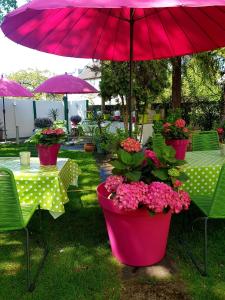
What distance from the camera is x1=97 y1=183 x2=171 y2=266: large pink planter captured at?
2.68 m

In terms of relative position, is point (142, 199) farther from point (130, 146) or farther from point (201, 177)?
point (201, 177)

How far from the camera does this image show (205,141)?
4895mm

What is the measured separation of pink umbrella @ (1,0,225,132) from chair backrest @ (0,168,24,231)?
4.31 feet

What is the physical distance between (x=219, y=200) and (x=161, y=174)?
56 cm

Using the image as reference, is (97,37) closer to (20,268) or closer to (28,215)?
(28,215)

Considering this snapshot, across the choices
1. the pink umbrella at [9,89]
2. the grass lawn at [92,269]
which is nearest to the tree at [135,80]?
the pink umbrella at [9,89]

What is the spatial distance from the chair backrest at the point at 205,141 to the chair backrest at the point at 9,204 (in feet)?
10.0

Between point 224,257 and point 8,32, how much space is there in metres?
2.87

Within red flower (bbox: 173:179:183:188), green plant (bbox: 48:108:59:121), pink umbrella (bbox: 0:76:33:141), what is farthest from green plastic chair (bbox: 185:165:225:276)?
green plant (bbox: 48:108:59:121)

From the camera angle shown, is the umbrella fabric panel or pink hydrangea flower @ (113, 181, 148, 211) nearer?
pink hydrangea flower @ (113, 181, 148, 211)

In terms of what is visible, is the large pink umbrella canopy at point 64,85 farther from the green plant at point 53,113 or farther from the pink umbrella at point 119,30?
the green plant at point 53,113

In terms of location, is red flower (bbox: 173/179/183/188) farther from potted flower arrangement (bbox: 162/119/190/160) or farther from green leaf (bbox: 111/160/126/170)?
potted flower arrangement (bbox: 162/119/190/160)

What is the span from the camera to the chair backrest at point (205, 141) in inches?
192

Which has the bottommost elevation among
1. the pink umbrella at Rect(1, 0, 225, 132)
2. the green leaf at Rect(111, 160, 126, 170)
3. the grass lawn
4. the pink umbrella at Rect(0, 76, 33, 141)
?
the grass lawn
